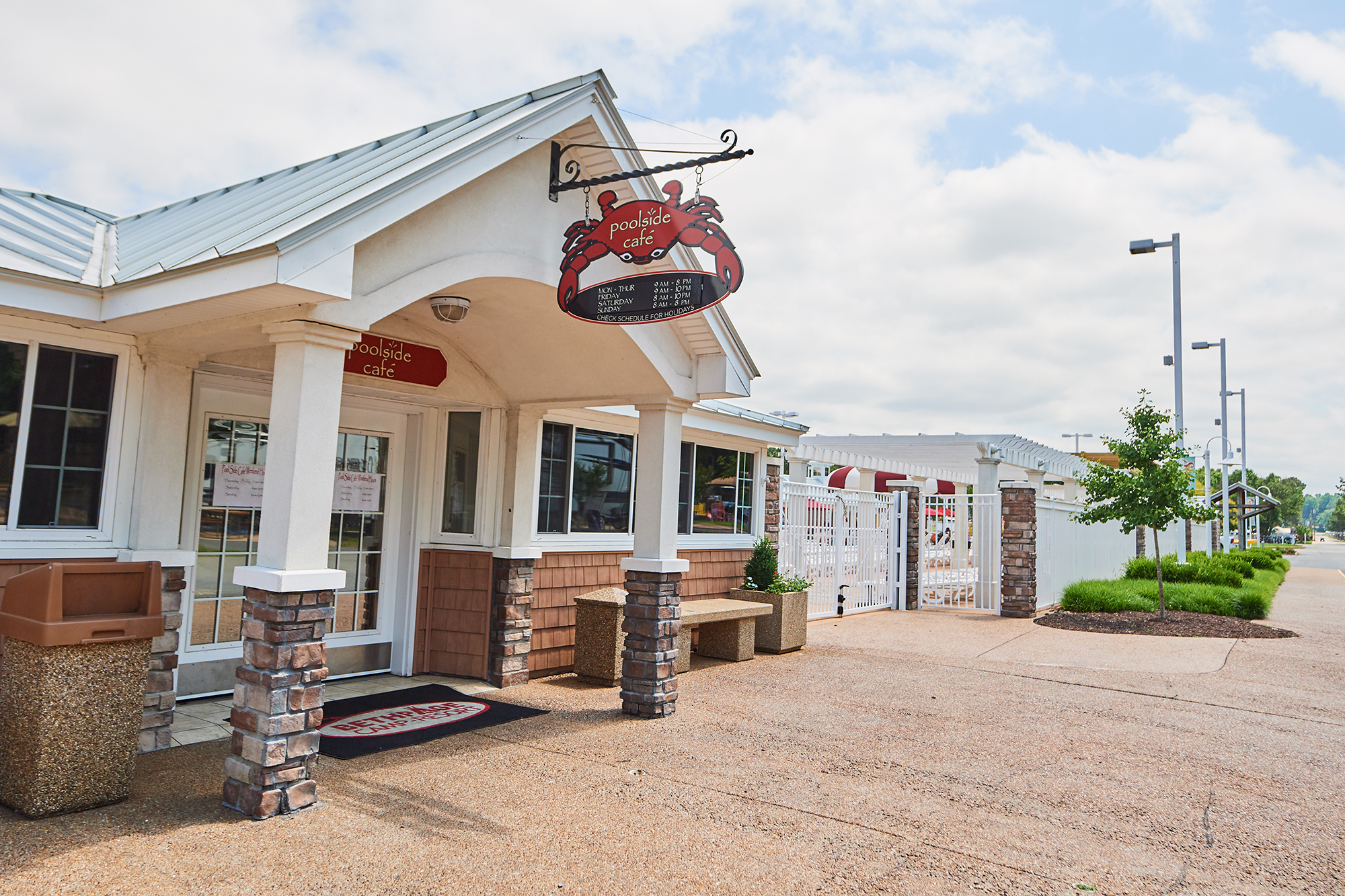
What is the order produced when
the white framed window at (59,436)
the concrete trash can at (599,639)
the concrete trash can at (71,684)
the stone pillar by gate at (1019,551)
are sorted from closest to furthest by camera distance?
the concrete trash can at (71,684), the white framed window at (59,436), the concrete trash can at (599,639), the stone pillar by gate at (1019,551)

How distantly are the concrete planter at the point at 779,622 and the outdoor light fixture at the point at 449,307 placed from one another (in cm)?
518

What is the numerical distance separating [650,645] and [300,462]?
307 cm

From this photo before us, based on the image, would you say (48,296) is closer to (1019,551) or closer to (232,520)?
(232,520)

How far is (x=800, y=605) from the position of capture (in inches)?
398

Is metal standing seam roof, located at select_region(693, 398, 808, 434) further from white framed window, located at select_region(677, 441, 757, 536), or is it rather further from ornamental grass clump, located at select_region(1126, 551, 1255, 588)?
ornamental grass clump, located at select_region(1126, 551, 1255, 588)

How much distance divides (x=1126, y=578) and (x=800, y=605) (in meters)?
10.7

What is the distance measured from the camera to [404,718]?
6.18 metres

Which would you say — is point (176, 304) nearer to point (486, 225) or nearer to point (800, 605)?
point (486, 225)

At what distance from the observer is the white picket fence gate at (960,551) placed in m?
14.4

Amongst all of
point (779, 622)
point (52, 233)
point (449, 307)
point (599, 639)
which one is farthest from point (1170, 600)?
point (52, 233)

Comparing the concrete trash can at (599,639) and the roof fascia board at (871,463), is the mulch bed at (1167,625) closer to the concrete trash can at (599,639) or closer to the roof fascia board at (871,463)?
the roof fascia board at (871,463)

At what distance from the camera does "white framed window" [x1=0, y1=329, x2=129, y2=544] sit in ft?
16.2

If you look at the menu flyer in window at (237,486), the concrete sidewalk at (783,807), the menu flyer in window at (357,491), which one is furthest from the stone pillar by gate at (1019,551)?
the menu flyer in window at (237,486)

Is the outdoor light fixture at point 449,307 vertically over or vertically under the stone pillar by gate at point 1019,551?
over
